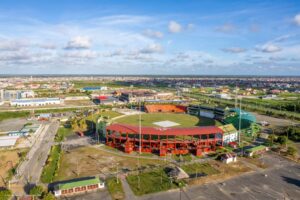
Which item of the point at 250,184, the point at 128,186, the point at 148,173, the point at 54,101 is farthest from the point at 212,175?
the point at 54,101

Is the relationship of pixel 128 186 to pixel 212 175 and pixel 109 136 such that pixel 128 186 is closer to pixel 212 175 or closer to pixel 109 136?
pixel 212 175

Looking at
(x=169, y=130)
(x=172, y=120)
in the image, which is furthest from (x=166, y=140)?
(x=172, y=120)

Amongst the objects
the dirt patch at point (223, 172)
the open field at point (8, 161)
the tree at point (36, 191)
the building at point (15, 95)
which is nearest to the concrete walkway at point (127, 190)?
the dirt patch at point (223, 172)

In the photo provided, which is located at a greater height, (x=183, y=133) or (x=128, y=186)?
(x=183, y=133)

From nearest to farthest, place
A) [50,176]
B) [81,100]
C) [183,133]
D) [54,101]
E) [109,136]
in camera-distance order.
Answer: [50,176] < [183,133] < [109,136] < [54,101] < [81,100]

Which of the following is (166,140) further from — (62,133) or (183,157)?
(62,133)

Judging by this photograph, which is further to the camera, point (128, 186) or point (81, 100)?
point (81, 100)

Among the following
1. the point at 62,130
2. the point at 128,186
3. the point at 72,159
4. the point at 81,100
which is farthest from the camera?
the point at 81,100
